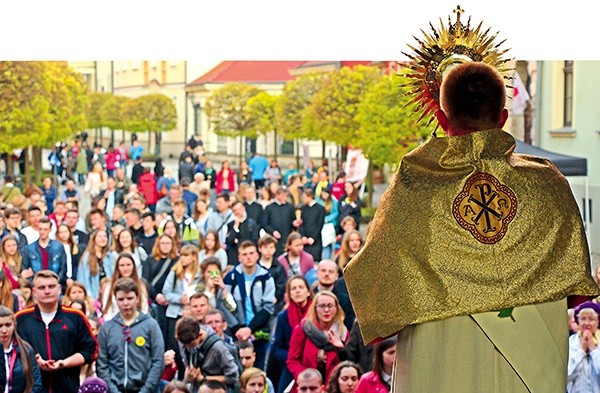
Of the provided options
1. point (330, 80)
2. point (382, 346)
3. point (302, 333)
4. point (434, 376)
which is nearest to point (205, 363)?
point (302, 333)

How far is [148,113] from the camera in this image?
73.8m

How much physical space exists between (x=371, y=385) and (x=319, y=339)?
1.95 meters

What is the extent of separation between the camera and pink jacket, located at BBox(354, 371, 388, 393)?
6957 mm

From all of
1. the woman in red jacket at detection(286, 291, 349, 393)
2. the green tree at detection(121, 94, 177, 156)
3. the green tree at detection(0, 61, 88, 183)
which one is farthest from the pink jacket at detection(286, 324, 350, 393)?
the green tree at detection(121, 94, 177, 156)

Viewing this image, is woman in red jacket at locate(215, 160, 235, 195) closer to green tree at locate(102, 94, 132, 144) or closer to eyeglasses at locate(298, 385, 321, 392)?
eyeglasses at locate(298, 385, 321, 392)

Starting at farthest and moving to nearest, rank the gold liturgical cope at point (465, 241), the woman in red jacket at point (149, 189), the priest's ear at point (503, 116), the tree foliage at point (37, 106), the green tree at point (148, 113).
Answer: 1. the green tree at point (148, 113)
2. the tree foliage at point (37, 106)
3. the woman in red jacket at point (149, 189)
4. the priest's ear at point (503, 116)
5. the gold liturgical cope at point (465, 241)

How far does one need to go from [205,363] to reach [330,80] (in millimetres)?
31838

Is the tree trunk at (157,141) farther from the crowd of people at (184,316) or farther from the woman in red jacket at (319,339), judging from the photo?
the woman in red jacket at (319,339)

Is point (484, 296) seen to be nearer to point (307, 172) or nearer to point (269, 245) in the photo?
point (269, 245)

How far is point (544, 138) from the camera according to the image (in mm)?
26953

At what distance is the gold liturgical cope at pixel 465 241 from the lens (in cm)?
331

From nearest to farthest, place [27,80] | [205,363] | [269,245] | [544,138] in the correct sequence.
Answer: [205,363], [269,245], [544,138], [27,80]

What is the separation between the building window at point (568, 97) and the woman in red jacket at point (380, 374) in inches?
743

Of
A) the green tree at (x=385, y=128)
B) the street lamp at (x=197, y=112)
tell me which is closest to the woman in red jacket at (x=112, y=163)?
the green tree at (x=385, y=128)
